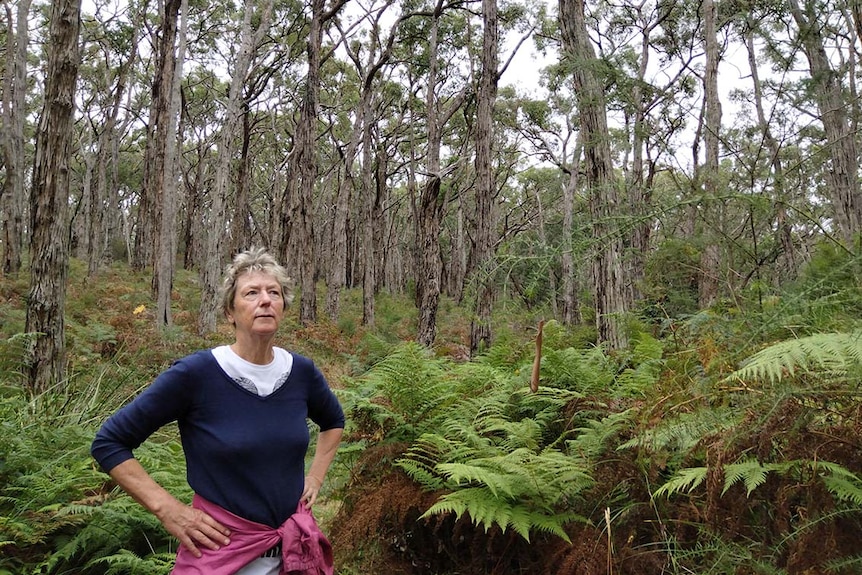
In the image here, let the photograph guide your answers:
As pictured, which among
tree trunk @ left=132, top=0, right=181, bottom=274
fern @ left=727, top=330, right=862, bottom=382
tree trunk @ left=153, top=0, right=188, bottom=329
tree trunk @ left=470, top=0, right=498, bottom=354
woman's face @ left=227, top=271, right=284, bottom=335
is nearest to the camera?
fern @ left=727, top=330, right=862, bottom=382

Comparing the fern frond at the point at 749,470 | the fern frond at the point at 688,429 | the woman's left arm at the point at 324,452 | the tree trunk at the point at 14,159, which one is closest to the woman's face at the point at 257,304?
the woman's left arm at the point at 324,452

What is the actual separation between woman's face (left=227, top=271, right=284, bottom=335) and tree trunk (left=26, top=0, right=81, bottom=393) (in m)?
4.56

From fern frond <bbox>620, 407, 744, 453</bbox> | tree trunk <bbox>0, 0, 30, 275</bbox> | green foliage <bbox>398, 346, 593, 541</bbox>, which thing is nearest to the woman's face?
green foliage <bbox>398, 346, 593, 541</bbox>

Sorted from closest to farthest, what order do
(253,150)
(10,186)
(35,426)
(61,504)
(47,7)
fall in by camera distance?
(61,504), (35,426), (10,186), (47,7), (253,150)

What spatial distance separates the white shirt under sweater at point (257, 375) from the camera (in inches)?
85.0

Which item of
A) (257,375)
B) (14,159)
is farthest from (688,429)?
(14,159)

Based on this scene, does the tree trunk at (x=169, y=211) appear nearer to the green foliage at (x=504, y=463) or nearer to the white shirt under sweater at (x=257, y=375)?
the green foliage at (x=504, y=463)

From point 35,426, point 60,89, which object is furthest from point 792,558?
point 60,89

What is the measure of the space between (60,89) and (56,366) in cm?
287

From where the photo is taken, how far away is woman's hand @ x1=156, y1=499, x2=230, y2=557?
2.05 metres

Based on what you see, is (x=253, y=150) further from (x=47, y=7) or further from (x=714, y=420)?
(x=714, y=420)

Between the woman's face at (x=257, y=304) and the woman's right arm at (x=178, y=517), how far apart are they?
65cm

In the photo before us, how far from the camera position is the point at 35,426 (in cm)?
384

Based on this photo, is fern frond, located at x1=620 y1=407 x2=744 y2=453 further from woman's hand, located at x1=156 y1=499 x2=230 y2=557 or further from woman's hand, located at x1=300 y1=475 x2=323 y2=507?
woman's hand, located at x1=156 y1=499 x2=230 y2=557
